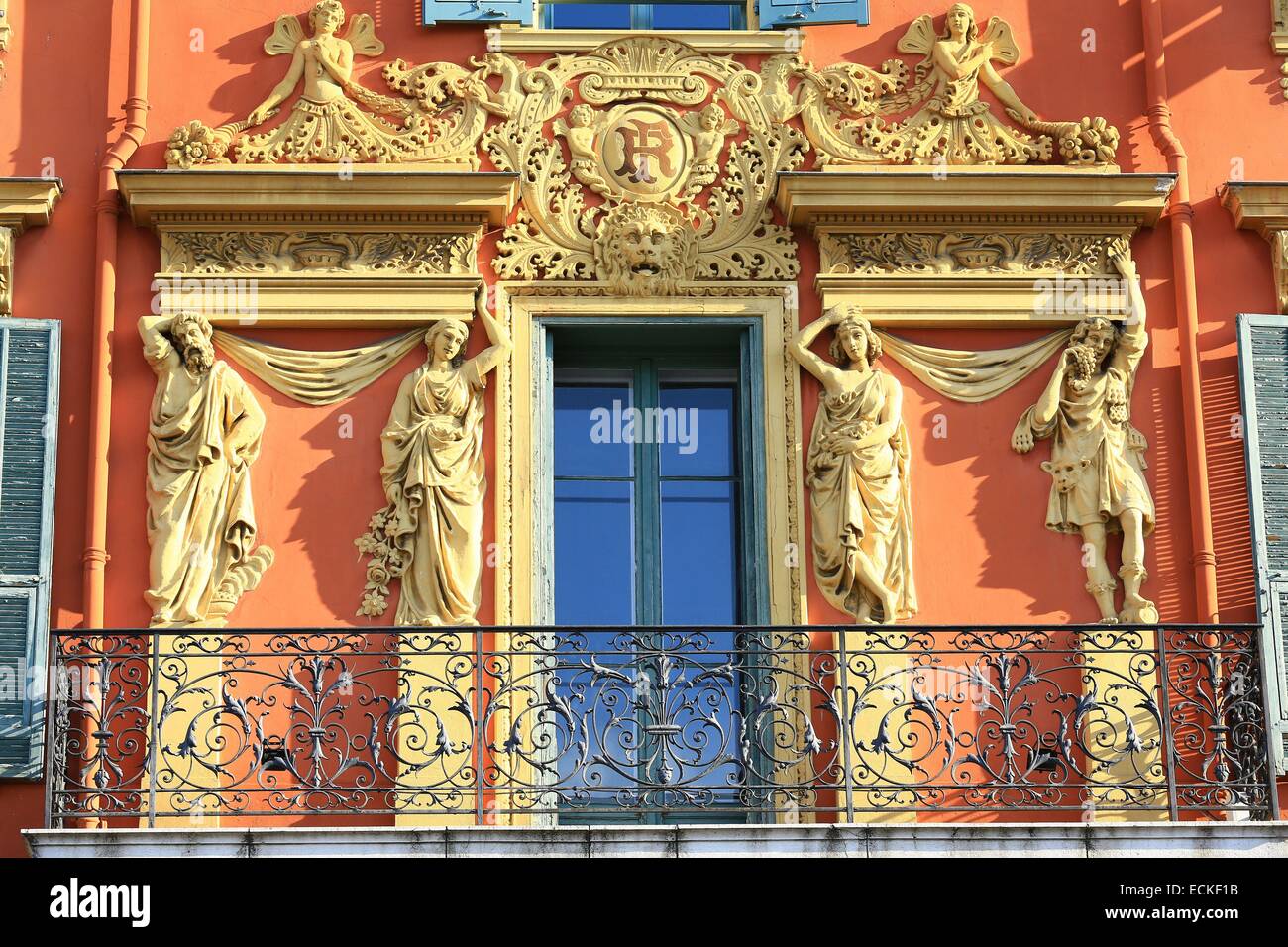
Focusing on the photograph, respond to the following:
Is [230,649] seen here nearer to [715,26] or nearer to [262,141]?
[262,141]

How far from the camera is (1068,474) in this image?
42.5 feet

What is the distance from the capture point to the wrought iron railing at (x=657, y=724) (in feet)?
38.9

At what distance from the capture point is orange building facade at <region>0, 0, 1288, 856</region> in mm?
12211

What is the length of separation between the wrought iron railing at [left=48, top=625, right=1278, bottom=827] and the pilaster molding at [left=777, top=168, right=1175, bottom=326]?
169 cm

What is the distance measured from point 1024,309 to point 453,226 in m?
2.78

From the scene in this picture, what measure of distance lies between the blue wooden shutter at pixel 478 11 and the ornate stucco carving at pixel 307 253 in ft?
3.83

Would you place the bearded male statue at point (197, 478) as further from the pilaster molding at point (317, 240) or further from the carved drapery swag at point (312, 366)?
the pilaster molding at point (317, 240)

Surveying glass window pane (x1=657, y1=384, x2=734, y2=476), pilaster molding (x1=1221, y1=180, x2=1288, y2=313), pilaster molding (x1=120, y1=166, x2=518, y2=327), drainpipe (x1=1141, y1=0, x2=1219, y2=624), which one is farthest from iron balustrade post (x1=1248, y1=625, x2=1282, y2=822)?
pilaster molding (x1=120, y1=166, x2=518, y2=327)

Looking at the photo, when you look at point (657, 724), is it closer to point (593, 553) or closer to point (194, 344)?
point (593, 553)

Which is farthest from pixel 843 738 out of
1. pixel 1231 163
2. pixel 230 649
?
pixel 1231 163

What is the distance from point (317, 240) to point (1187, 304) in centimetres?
421

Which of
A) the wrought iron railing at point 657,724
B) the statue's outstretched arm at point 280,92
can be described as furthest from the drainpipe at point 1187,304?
the statue's outstretched arm at point 280,92

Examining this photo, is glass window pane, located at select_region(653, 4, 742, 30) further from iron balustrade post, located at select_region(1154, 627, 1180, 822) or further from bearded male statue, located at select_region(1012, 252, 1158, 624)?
iron balustrade post, located at select_region(1154, 627, 1180, 822)

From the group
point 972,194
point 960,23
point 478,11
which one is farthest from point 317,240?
point 960,23
